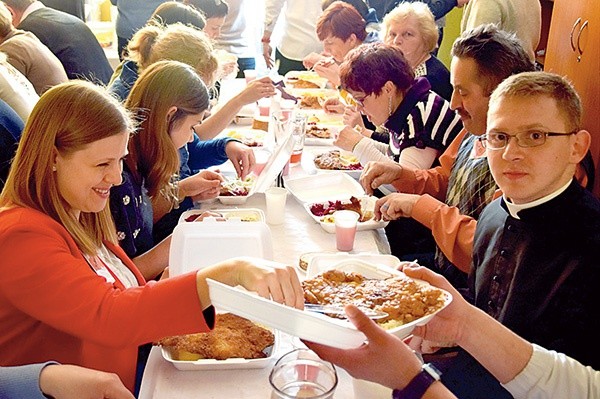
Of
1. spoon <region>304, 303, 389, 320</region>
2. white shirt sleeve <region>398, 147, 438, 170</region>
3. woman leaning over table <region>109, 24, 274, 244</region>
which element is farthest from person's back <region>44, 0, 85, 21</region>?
spoon <region>304, 303, 389, 320</region>

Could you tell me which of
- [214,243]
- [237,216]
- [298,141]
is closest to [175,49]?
[298,141]

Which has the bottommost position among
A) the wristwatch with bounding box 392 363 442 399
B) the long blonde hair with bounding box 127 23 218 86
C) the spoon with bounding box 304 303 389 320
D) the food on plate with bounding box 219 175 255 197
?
the food on plate with bounding box 219 175 255 197

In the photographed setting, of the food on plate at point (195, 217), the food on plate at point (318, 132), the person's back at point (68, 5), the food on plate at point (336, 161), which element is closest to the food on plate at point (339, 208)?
the food on plate at point (195, 217)

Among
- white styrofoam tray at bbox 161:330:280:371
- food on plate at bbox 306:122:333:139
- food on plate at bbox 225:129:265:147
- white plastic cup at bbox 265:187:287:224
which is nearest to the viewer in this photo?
white styrofoam tray at bbox 161:330:280:371

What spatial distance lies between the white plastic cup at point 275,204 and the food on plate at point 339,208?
0.12 m

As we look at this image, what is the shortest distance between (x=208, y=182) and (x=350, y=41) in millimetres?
2007

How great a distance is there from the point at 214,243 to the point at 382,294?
0.62 meters

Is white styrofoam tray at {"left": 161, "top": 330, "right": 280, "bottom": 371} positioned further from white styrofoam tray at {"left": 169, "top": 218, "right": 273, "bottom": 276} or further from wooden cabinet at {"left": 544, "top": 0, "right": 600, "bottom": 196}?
wooden cabinet at {"left": 544, "top": 0, "right": 600, "bottom": 196}

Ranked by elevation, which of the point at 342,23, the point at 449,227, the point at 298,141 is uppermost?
the point at 342,23

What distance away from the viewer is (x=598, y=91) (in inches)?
80.8

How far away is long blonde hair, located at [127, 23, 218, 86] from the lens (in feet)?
→ 8.13

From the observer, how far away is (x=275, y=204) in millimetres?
2188

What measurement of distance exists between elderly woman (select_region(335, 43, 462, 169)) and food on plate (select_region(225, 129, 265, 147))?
441 mm

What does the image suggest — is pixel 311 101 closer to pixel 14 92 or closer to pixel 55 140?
pixel 14 92
